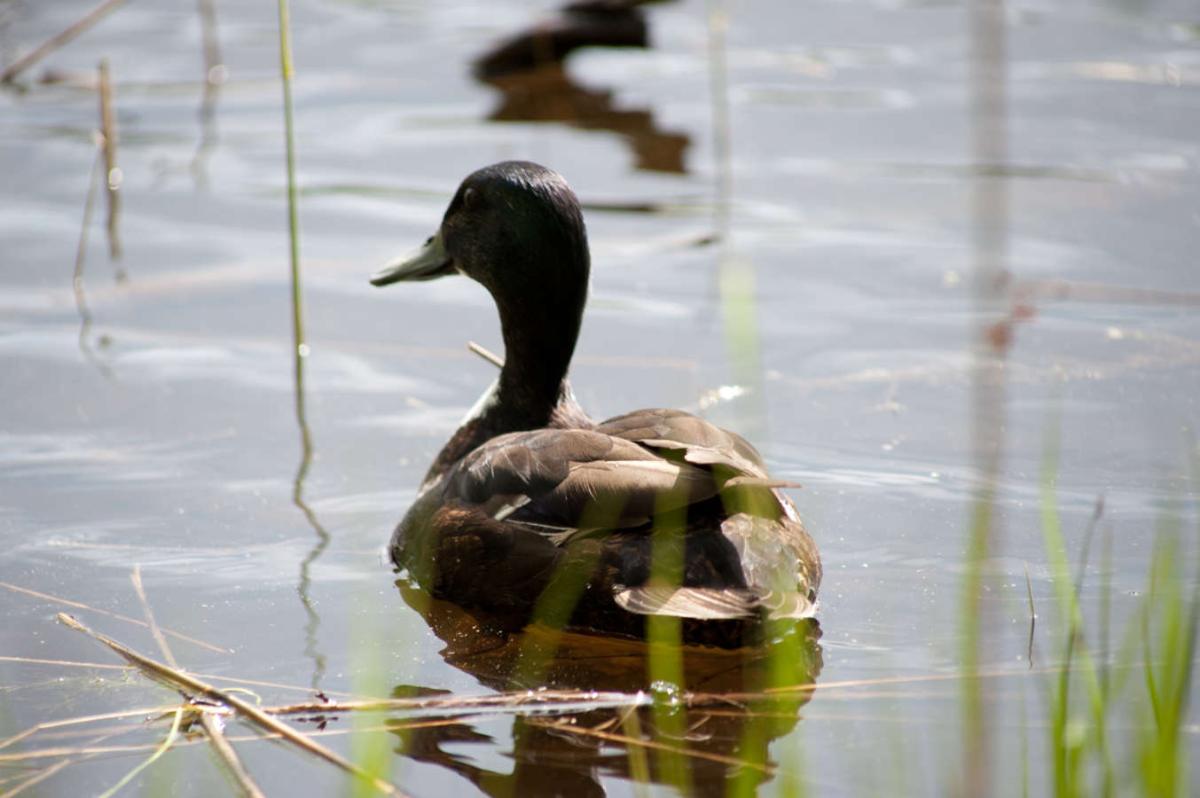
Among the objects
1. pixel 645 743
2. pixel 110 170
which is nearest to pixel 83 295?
pixel 110 170

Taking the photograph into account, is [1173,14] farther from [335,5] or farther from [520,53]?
[335,5]

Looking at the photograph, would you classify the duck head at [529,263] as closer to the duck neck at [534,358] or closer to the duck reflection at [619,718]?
the duck neck at [534,358]

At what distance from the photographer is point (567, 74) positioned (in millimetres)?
11258

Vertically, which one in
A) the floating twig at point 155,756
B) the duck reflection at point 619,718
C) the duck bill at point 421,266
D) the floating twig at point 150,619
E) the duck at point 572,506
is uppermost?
the duck bill at point 421,266

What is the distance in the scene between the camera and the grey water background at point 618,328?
4469 mm

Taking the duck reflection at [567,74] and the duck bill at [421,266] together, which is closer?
the duck bill at [421,266]

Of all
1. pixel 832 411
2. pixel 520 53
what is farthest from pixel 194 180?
pixel 832 411

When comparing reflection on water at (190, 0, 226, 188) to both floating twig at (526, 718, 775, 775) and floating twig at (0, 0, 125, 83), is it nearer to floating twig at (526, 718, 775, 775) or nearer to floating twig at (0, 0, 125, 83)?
floating twig at (0, 0, 125, 83)

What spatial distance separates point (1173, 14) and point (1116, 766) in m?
9.38

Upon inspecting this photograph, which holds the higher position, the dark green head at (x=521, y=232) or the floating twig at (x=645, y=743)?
the dark green head at (x=521, y=232)

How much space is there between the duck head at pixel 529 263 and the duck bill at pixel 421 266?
21 centimetres

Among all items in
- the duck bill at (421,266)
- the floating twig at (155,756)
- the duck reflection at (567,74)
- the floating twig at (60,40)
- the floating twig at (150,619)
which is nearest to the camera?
the floating twig at (155,756)

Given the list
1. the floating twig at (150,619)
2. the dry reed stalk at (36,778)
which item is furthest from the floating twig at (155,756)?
the floating twig at (150,619)

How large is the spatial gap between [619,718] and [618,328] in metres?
3.28
